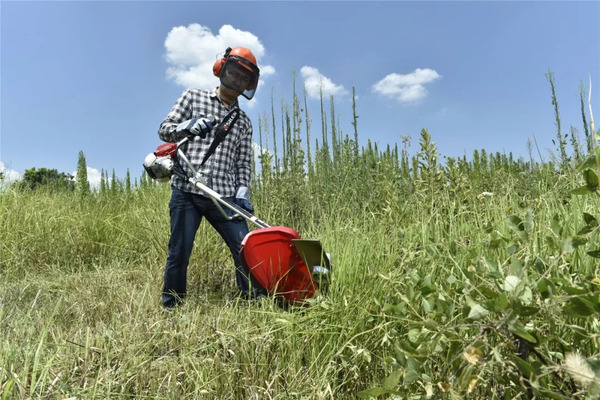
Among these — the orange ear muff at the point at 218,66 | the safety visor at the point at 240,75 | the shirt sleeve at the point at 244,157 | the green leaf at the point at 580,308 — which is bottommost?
the green leaf at the point at 580,308

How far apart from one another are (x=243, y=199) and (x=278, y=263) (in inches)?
35.3

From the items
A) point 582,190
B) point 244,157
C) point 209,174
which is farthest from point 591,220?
point 244,157

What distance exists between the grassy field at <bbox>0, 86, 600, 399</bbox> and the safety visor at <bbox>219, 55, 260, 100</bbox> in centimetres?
123

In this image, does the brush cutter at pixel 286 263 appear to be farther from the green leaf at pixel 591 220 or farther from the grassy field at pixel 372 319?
the green leaf at pixel 591 220

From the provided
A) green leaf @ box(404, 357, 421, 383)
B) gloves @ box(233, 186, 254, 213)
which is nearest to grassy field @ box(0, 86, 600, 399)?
green leaf @ box(404, 357, 421, 383)

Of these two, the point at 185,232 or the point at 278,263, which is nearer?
the point at 278,263

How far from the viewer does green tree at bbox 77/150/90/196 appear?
22.7 feet

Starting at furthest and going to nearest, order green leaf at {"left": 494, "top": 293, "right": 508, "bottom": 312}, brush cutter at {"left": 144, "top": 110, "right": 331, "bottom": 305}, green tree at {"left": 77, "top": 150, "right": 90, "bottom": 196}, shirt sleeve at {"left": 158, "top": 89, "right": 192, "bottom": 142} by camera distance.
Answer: green tree at {"left": 77, "top": 150, "right": 90, "bottom": 196} < shirt sleeve at {"left": 158, "top": 89, "right": 192, "bottom": 142} < brush cutter at {"left": 144, "top": 110, "right": 331, "bottom": 305} < green leaf at {"left": 494, "top": 293, "right": 508, "bottom": 312}

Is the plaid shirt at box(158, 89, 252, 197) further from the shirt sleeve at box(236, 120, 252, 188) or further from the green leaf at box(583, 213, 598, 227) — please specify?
the green leaf at box(583, 213, 598, 227)

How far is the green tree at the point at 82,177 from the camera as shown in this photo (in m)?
6.91

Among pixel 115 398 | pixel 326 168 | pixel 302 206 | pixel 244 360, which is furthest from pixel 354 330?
pixel 326 168

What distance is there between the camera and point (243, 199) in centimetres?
291

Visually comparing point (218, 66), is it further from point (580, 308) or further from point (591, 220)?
point (580, 308)

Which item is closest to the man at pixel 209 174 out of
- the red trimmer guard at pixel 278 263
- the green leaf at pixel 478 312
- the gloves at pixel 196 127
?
the gloves at pixel 196 127
